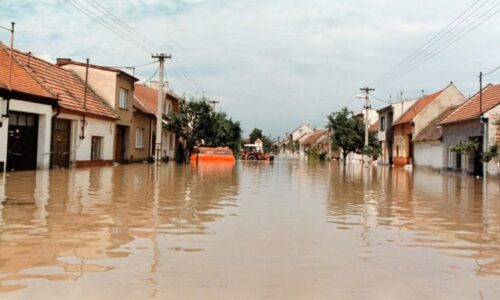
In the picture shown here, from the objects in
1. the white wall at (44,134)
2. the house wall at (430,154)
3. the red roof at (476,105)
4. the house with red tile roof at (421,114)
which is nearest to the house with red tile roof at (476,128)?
the red roof at (476,105)

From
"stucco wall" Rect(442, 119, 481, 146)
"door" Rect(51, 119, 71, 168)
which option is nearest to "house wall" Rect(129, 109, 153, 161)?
"door" Rect(51, 119, 71, 168)

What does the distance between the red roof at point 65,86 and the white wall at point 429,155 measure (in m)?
23.0

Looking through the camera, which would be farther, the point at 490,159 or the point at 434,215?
the point at 490,159

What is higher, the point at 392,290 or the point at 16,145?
the point at 16,145

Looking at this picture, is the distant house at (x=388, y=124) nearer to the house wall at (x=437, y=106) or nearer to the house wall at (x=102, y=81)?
the house wall at (x=437, y=106)

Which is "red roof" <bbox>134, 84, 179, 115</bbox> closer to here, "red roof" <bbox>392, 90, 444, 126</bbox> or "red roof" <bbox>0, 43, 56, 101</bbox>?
"red roof" <bbox>0, 43, 56, 101</bbox>

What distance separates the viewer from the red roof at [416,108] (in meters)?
48.9

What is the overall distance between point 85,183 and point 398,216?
10247 mm

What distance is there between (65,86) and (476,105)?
967 inches

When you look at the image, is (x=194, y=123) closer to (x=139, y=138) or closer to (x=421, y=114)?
(x=139, y=138)

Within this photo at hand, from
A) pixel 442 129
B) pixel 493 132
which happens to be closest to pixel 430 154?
pixel 442 129

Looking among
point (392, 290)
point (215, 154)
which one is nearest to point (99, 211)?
point (392, 290)

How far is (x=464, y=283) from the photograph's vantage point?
18.7 feet

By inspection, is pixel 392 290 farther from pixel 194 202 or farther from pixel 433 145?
A: pixel 433 145
